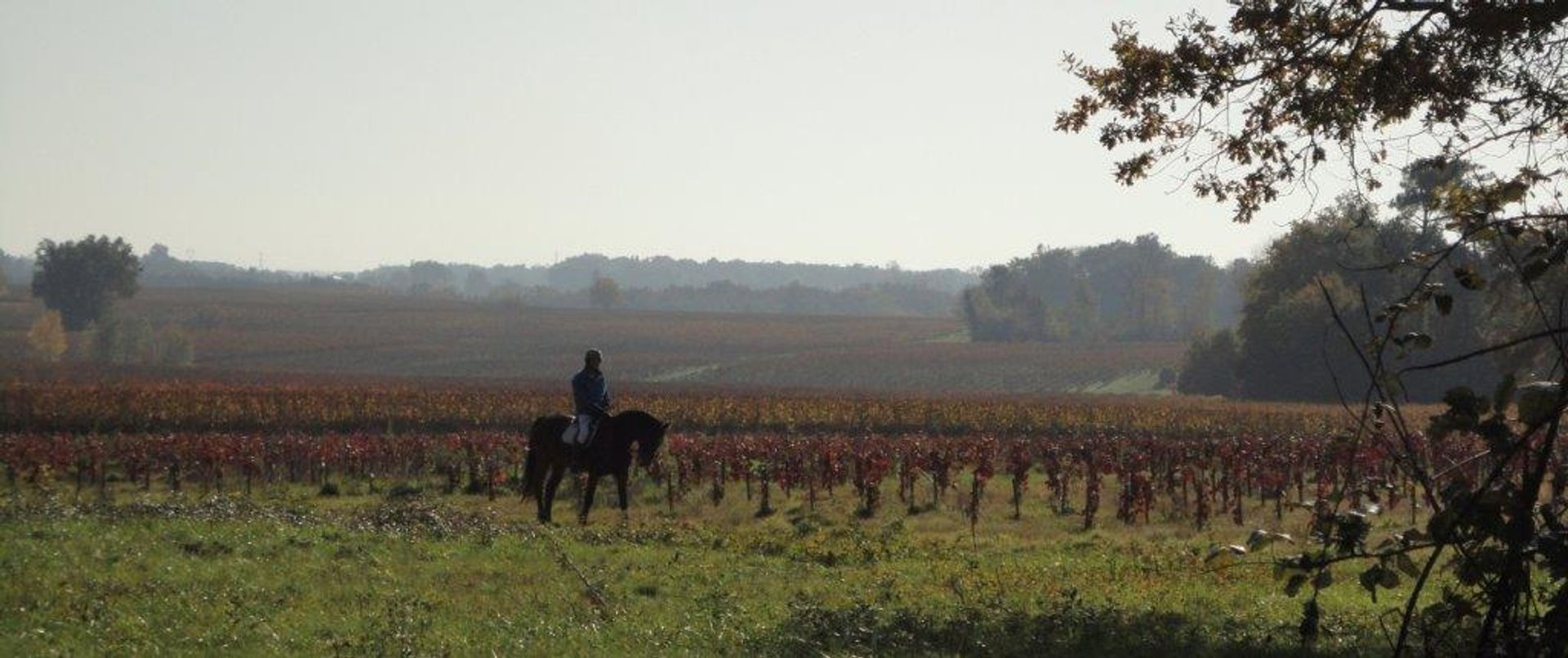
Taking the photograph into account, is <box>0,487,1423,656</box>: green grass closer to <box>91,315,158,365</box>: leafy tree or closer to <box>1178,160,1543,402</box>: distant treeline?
<box>1178,160,1543,402</box>: distant treeline

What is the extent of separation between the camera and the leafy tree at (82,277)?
120 meters

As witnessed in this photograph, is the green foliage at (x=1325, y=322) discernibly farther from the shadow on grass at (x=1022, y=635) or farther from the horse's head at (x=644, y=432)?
the shadow on grass at (x=1022, y=635)

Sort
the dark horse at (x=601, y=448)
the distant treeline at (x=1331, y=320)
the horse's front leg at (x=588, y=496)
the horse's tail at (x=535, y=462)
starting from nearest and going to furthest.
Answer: the horse's front leg at (x=588, y=496) < the dark horse at (x=601, y=448) < the horse's tail at (x=535, y=462) < the distant treeline at (x=1331, y=320)

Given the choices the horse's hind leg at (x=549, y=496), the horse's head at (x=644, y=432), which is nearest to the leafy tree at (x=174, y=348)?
the horse's hind leg at (x=549, y=496)

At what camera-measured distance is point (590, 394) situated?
2189 centimetres

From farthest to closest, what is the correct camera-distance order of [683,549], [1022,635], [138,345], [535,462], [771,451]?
1. [138,345]
2. [771,451]
3. [535,462]
4. [683,549]
5. [1022,635]

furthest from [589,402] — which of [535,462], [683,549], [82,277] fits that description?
[82,277]

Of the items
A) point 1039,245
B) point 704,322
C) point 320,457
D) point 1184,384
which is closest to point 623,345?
point 704,322

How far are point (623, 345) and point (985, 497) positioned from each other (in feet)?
367

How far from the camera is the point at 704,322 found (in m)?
163

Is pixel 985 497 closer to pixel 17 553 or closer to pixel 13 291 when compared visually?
pixel 17 553

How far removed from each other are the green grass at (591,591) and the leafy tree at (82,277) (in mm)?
108731

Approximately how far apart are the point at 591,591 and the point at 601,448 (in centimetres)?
909

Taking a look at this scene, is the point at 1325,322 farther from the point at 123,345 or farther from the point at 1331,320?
the point at 123,345
